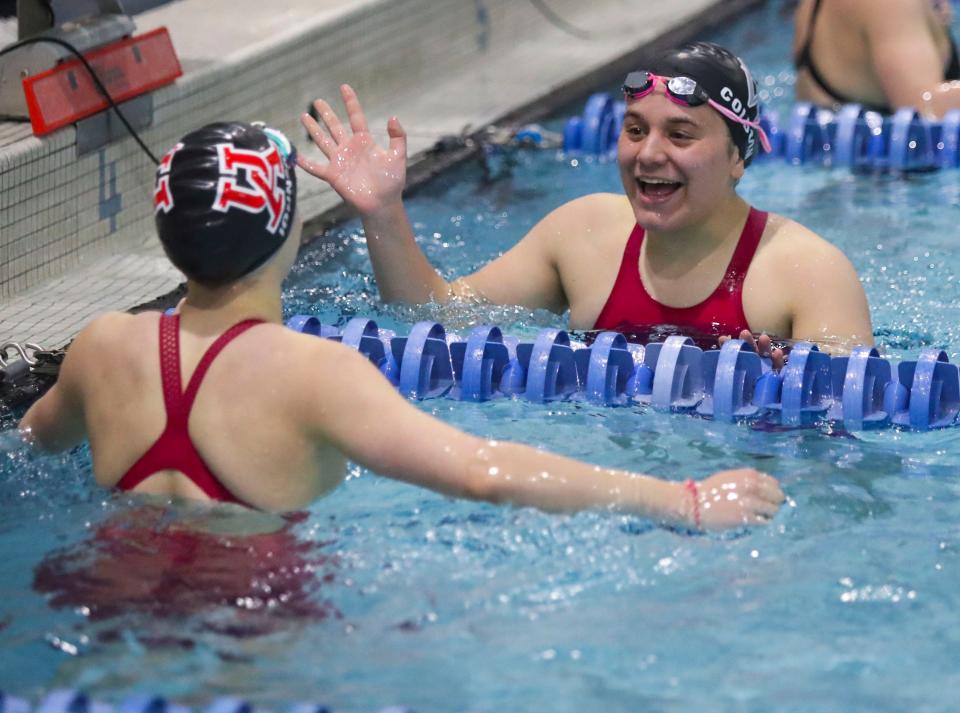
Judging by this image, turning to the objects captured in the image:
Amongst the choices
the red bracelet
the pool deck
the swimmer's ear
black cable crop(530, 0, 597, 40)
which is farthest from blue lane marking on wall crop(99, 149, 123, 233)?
black cable crop(530, 0, 597, 40)

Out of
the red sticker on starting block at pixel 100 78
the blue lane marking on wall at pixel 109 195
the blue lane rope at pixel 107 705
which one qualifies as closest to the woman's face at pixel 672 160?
the blue lane rope at pixel 107 705

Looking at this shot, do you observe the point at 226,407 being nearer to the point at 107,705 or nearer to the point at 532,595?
the point at 107,705

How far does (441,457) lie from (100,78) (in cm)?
368

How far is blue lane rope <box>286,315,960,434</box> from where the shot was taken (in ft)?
13.9

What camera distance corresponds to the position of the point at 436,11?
897cm

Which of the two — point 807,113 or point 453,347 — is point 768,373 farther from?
point 807,113

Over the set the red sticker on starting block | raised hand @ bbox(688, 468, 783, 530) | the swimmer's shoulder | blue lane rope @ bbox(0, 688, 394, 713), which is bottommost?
blue lane rope @ bbox(0, 688, 394, 713)

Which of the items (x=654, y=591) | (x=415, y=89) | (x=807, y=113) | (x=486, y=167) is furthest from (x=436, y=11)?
(x=654, y=591)

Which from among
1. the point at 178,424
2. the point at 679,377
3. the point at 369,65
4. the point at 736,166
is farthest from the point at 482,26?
the point at 178,424

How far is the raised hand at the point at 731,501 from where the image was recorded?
3.13m

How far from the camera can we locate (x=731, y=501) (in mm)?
3139

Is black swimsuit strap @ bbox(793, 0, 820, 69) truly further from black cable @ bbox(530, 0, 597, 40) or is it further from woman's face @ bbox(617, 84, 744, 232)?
woman's face @ bbox(617, 84, 744, 232)

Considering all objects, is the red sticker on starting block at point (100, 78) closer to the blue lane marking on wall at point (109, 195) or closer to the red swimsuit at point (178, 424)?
the blue lane marking on wall at point (109, 195)

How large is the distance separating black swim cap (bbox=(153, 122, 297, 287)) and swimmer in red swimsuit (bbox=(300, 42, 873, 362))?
1.22 metres
